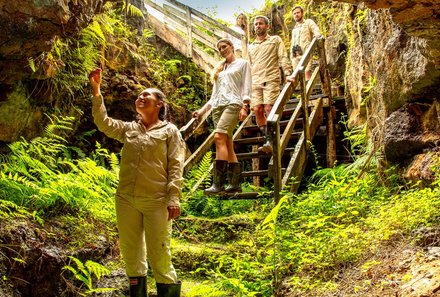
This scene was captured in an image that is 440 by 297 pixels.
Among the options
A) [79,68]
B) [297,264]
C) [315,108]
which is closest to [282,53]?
[315,108]

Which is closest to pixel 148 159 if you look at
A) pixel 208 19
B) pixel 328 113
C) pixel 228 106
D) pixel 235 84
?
pixel 228 106

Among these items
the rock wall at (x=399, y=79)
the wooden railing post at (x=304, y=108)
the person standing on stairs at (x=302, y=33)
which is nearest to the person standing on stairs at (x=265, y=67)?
the wooden railing post at (x=304, y=108)

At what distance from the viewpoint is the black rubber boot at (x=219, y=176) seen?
5746 millimetres

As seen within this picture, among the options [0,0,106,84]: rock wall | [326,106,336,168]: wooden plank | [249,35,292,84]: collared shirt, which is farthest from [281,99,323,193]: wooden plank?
[0,0,106,84]: rock wall

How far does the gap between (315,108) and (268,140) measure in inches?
98.5

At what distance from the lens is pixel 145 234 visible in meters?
3.48

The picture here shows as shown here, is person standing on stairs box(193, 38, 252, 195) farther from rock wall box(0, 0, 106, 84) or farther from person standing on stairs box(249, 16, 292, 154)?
rock wall box(0, 0, 106, 84)

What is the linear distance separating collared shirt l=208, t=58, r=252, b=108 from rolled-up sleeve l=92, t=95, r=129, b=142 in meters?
2.15

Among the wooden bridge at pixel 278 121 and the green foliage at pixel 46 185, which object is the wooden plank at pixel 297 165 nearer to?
the wooden bridge at pixel 278 121

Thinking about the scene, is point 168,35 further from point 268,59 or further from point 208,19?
point 268,59

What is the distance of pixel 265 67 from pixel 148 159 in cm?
401

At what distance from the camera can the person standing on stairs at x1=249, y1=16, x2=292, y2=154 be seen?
6.97 metres

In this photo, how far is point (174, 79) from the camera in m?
9.35

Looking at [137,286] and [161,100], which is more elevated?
[161,100]
